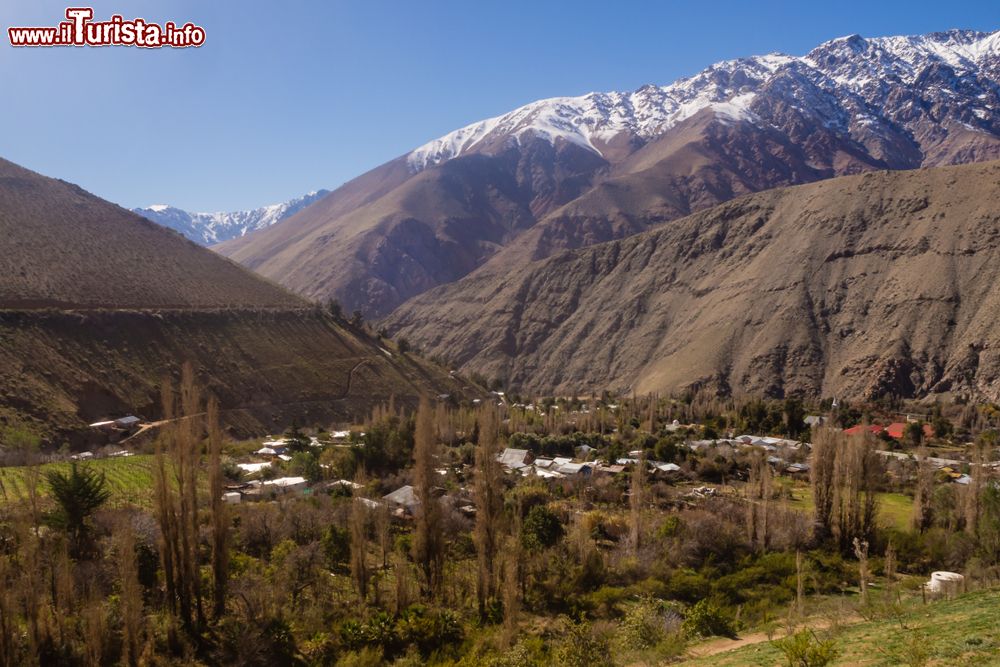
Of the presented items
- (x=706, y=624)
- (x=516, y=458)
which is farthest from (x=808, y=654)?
(x=516, y=458)

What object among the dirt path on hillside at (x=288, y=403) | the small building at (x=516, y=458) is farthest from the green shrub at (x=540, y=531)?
the small building at (x=516, y=458)

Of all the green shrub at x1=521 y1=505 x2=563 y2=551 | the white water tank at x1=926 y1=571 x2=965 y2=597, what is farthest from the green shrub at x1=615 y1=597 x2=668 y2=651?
the white water tank at x1=926 y1=571 x2=965 y2=597

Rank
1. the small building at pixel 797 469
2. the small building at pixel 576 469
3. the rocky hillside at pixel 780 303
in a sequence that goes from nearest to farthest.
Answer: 1. the small building at pixel 576 469
2. the small building at pixel 797 469
3. the rocky hillside at pixel 780 303

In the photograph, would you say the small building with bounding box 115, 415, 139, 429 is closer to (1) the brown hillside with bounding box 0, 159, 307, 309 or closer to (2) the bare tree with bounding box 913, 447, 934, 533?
(1) the brown hillside with bounding box 0, 159, 307, 309

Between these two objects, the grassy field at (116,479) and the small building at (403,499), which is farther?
the small building at (403,499)

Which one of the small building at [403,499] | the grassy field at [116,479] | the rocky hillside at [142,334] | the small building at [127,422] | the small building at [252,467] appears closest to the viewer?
the grassy field at [116,479]

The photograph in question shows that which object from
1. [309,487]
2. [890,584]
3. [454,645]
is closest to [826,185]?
[890,584]

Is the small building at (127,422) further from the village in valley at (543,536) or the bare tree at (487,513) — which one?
the bare tree at (487,513)
